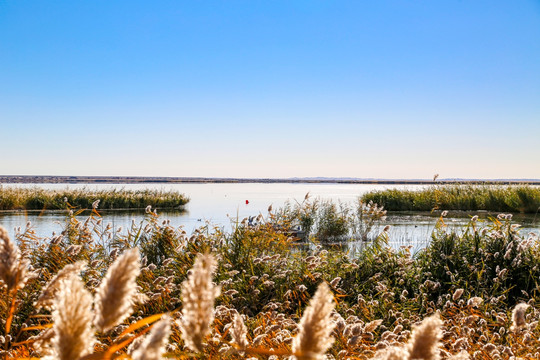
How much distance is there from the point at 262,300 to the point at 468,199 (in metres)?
24.6

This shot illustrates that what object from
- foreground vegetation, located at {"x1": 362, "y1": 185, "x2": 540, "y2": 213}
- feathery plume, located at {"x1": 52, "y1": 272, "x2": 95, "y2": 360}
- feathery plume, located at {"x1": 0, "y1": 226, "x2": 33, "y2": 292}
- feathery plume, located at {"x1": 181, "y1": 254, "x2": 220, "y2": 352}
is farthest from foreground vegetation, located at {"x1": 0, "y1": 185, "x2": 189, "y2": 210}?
feathery plume, located at {"x1": 181, "y1": 254, "x2": 220, "y2": 352}

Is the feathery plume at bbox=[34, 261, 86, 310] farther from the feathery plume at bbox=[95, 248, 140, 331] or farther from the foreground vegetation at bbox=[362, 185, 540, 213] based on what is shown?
the foreground vegetation at bbox=[362, 185, 540, 213]

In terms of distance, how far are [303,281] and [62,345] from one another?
571 cm

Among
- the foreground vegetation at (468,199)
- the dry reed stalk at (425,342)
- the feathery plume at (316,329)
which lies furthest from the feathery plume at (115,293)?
the foreground vegetation at (468,199)

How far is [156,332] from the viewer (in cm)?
70

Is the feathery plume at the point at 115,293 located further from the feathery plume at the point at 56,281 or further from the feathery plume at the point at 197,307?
the feathery plume at the point at 56,281

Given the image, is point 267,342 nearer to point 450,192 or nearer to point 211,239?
point 211,239

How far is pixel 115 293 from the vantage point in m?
0.75

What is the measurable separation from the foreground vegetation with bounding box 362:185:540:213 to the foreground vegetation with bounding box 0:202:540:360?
17.9 m

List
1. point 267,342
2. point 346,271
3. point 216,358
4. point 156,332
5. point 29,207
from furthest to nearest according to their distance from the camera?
point 29,207
point 346,271
point 267,342
point 216,358
point 156,332

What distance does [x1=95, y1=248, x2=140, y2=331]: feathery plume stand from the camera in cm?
75

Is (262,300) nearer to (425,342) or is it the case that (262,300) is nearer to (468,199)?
(425,342)

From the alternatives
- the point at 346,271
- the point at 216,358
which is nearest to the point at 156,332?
the point at 216,358

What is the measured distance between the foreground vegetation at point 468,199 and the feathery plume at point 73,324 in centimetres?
2443
